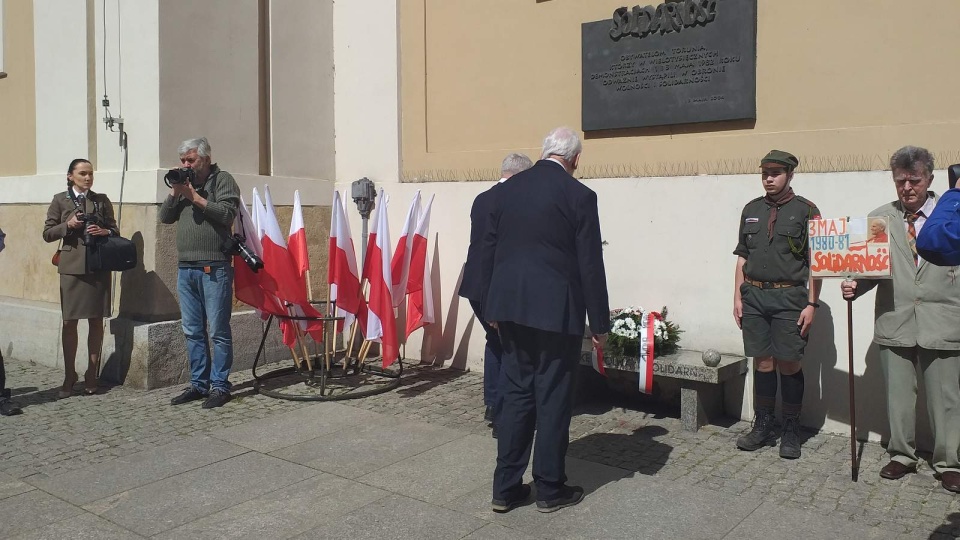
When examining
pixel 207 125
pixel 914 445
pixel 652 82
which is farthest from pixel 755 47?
pixel 207 125

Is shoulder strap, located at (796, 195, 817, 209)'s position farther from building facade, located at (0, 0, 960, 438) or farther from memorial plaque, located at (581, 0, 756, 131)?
memorial plaque, located at (581, 0, 756, 131)

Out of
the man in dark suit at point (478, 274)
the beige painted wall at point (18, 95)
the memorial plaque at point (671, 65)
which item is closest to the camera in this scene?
the man in dark suit at point (478, 274)

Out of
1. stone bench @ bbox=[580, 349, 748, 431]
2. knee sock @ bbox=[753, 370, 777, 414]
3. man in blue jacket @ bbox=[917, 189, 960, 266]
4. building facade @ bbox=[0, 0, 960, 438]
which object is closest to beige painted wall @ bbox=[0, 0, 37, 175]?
building facade @ bbox=[0, 0, 960, 438]

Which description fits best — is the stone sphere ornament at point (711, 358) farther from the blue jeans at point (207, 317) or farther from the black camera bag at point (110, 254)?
the black camera bag at point (110, 254)

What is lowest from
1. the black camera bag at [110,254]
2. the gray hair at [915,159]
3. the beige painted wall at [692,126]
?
the black camera bag at [110,254]

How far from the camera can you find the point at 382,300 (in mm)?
6637

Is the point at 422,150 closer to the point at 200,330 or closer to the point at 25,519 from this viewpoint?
the point at 200,330

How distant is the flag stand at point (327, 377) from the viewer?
650 cm

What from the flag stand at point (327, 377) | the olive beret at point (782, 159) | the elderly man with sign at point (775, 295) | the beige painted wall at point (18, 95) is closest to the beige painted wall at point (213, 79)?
the flag stand at point (327, 377)

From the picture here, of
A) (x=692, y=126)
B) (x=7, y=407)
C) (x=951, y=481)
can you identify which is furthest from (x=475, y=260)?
(x=7, y=407)

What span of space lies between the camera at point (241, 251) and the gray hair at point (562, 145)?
9.46 ft

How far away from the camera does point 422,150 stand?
7.76 m

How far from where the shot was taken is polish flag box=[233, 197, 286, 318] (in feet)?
21.5

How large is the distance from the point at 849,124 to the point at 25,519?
5327 millimetres
